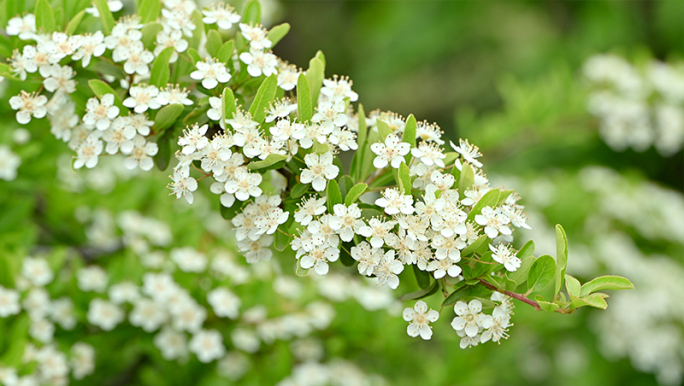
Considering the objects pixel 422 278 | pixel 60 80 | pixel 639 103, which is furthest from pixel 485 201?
pixel 639 103

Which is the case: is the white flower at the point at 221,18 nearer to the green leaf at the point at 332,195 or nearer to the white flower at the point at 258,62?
the white flower at the point at 258,62

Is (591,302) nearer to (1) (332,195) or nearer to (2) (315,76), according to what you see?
(1) (332,195)

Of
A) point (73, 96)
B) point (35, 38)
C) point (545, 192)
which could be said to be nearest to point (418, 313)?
point (73, 96)

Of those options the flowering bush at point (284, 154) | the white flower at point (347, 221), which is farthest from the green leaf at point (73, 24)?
the white flower at point (347, 221)

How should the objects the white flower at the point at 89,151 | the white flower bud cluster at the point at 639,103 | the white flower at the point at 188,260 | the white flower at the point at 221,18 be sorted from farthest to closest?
1. the white flower bud cluster at the point at 639,103
2. the white flower at the point at 188,260
3. the white flower at the point at 221,18
4. the white flower at the point at 89,151

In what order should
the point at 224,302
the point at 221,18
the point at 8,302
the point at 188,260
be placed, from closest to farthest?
1. the point at 221,18
2. the point at 8,302
3. the point at 224,302
4. the point at 188,260

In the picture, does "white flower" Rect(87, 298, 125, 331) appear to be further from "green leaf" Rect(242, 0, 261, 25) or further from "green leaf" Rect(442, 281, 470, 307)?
"green leaf" Rect(442, 281, 470, 307)
